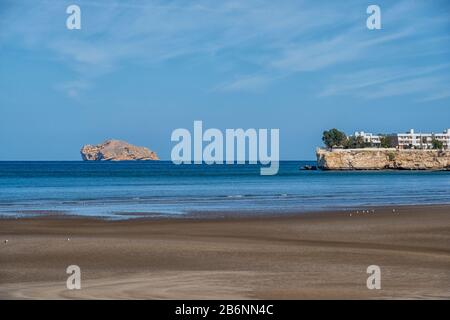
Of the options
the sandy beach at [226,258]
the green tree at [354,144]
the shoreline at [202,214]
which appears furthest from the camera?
the green tree at [354,144]

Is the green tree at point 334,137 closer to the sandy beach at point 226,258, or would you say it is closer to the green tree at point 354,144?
the green tree at point 354,144

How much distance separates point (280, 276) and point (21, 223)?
13430 mm

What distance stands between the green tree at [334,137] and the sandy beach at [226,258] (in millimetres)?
139510

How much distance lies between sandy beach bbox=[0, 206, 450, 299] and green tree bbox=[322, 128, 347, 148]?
140 metres

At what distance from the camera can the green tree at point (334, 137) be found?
16125 cm

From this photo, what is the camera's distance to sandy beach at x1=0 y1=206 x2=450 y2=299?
10312mm

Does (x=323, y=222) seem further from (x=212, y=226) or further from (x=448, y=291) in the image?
(x=448, y=291)

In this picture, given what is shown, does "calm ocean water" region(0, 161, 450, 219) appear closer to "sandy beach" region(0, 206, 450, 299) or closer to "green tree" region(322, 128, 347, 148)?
"sandy beach" region(0, 206, 450, 299)

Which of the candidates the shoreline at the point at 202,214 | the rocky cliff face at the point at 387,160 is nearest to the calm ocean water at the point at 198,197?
the shoreline at the point at 202,214

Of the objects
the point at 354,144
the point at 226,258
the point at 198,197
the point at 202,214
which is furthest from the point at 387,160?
the point at 226,258

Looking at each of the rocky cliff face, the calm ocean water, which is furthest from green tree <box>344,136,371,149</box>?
the calm ocean water

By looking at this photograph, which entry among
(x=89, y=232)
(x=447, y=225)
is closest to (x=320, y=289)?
(x=89, y=232)

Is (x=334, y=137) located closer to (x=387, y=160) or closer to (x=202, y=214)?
(x=387, y=160)
